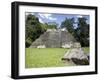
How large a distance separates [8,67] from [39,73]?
165 millimetres

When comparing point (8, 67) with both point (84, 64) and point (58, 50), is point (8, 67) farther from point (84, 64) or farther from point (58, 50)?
point (84, 64)

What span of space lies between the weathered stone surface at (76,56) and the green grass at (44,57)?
27 mm

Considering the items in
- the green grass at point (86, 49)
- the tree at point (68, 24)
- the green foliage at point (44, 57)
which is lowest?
the green foliage at point (44, 57)

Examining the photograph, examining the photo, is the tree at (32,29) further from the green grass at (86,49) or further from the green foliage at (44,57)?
the green grass at (86,49)

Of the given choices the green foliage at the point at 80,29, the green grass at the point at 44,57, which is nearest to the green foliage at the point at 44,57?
the green grass at the point at 44,57

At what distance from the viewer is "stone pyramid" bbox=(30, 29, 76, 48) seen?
1446 mm

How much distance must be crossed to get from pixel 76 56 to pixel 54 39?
164 millimetres

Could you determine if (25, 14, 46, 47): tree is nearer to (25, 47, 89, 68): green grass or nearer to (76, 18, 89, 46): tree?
(25, 47, 89, 68): green grass

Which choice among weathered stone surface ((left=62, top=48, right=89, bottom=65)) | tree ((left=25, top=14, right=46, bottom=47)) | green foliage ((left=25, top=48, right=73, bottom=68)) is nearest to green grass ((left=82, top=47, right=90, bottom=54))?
weathered stone surface ((left=62, top=48, right=89, bottom=65))

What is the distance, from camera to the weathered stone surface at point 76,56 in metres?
1.51

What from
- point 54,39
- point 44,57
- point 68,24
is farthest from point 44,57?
point 68,24

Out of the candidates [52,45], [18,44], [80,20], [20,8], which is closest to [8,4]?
[20,8]

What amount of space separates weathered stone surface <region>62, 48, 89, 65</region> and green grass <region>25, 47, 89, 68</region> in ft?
0.09

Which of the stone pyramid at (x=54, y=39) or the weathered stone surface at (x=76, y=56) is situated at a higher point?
the stone pyramid at (x=54, y=39)
